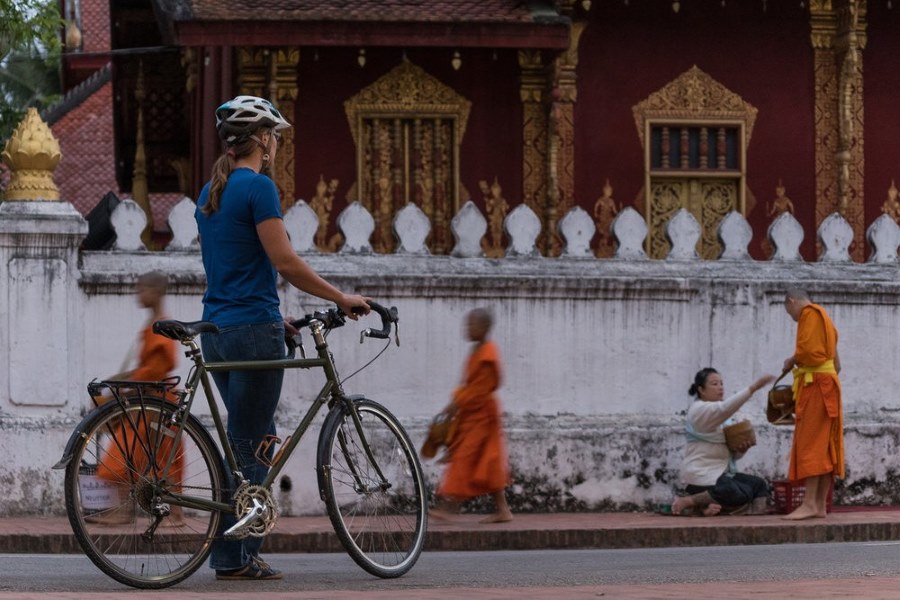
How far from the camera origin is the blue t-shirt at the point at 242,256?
24.2 ft

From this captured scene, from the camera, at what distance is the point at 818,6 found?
19.1 meters

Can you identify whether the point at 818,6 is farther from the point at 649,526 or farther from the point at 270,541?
the point at 270,541

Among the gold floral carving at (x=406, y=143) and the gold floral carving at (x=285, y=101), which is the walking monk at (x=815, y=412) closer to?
the gold floral carving at (x=406, y=143)

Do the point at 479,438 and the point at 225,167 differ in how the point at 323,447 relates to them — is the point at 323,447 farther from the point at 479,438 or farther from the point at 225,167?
the point at 479,438

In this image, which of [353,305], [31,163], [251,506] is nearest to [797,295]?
[31,163]

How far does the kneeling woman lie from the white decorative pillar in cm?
397

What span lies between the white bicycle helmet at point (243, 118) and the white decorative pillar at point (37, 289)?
4787mm

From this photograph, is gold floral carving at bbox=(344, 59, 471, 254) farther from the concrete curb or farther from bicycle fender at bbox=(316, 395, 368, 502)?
bicycle fender at bbox=(316, 395, 368, 502)

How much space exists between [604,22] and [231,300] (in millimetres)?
12191

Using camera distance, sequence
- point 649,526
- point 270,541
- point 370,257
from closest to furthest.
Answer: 1. point 270,541
2. point 649,526
3. point 370,257

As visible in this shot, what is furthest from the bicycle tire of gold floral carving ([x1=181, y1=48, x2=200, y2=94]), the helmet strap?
gold floral carving ([x1=181, y1=48, x2=200, y2=94])

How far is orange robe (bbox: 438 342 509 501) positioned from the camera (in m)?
11.7

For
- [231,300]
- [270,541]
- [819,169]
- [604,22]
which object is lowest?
[270,541]

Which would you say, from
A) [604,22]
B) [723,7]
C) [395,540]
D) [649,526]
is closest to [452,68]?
[604,22]
